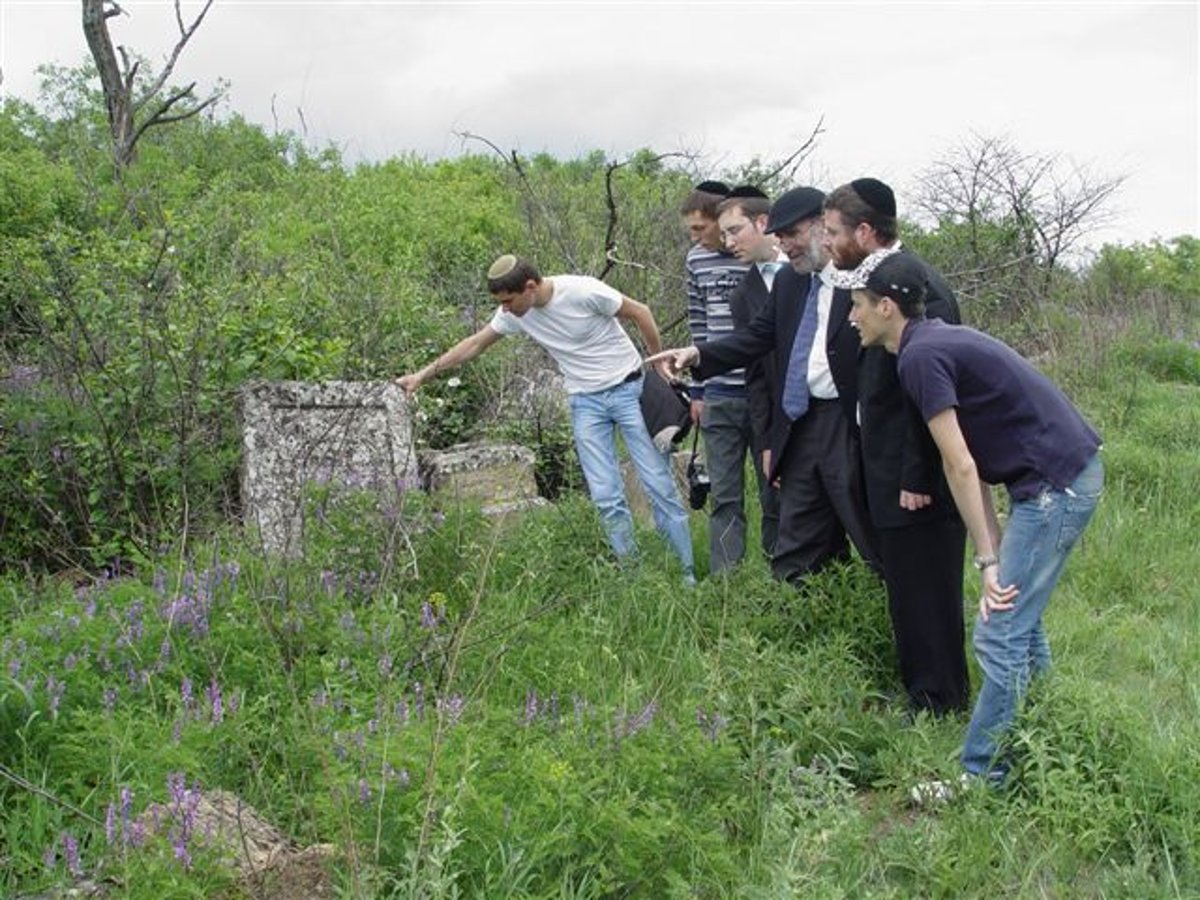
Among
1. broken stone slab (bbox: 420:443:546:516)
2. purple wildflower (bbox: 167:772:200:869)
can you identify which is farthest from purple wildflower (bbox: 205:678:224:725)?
broken stone slab (bbox: 420:443:546:516)

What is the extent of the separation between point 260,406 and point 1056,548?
12.6ft

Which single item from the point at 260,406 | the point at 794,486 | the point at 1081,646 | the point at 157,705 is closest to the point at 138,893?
the point at 157,705

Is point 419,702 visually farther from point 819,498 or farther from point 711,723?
point 819,498

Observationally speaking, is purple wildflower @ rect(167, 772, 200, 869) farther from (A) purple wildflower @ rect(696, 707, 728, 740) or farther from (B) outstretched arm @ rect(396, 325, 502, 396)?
(B) outstretched arm @ rect(396, 325, 502, 396)

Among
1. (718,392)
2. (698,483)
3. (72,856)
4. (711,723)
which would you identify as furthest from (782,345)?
(72,856)

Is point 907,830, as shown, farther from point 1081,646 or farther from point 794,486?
point 1081,646

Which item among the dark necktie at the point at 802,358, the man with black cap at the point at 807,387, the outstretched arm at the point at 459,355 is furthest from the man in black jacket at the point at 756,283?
the outstretched arm at the point at 459,355

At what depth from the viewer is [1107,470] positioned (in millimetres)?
8062

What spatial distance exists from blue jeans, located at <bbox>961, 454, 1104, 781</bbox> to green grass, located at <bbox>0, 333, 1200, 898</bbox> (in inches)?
4.4

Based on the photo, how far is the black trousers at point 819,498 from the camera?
15.9 ft

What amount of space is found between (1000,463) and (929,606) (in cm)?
82

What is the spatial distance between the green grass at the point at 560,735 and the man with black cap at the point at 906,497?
0.81 feet

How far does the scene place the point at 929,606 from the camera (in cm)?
447

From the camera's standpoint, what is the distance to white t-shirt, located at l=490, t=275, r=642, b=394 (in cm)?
584
